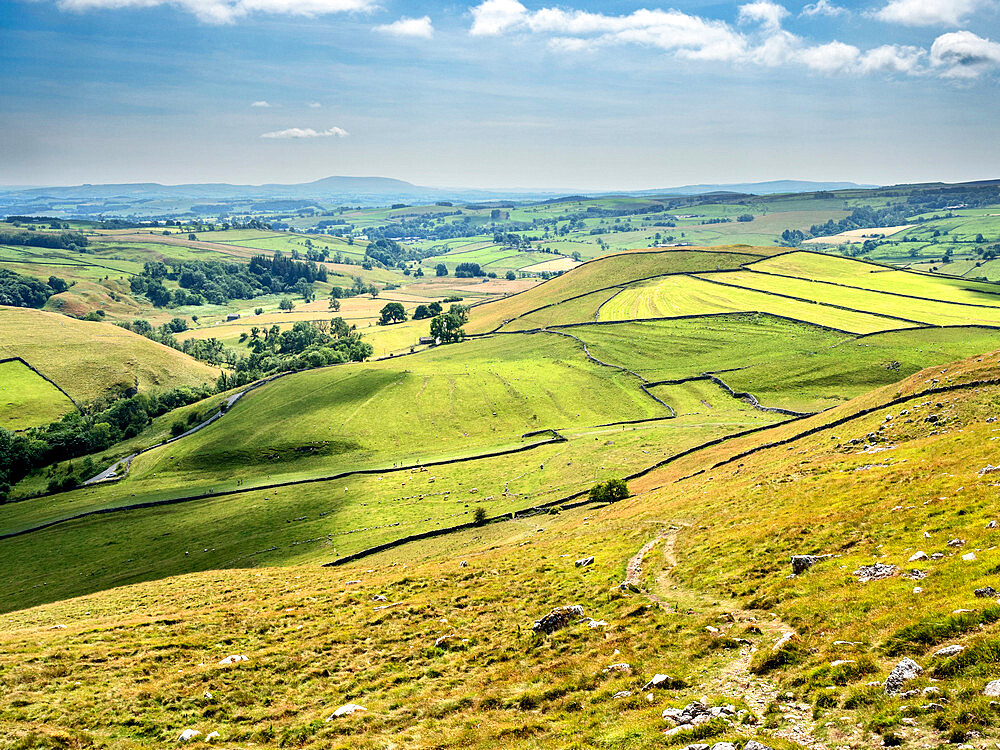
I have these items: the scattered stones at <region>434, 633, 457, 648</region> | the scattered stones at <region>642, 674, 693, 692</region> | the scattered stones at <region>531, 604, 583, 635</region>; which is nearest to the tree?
the scattered stones at <region>531, 604, 583, 635</region>

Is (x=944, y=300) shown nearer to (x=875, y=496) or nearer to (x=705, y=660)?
(x=875, y=496)

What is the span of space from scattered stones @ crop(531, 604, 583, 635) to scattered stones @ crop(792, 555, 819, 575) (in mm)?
10697

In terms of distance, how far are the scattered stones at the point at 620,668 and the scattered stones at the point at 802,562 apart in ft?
34.2

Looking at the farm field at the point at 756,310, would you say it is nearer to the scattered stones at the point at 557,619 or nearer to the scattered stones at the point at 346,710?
the scattered stones at the point at 557,619

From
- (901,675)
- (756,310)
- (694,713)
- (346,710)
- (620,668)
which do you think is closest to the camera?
(901,675)

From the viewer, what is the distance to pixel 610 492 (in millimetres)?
69125

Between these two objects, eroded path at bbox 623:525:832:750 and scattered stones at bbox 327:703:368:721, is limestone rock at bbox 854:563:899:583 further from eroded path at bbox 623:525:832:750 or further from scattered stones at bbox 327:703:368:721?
scattered stones at bbox 327:703:368:721

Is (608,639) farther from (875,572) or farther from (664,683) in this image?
(875,572)

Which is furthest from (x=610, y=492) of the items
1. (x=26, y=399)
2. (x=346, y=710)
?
(x=26, y=399)

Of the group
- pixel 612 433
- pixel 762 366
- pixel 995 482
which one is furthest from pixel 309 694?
pixel 762 366

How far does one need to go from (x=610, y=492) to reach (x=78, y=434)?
141634mm

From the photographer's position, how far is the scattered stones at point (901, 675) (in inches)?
651

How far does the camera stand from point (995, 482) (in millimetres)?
30250

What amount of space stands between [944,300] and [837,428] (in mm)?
144836
